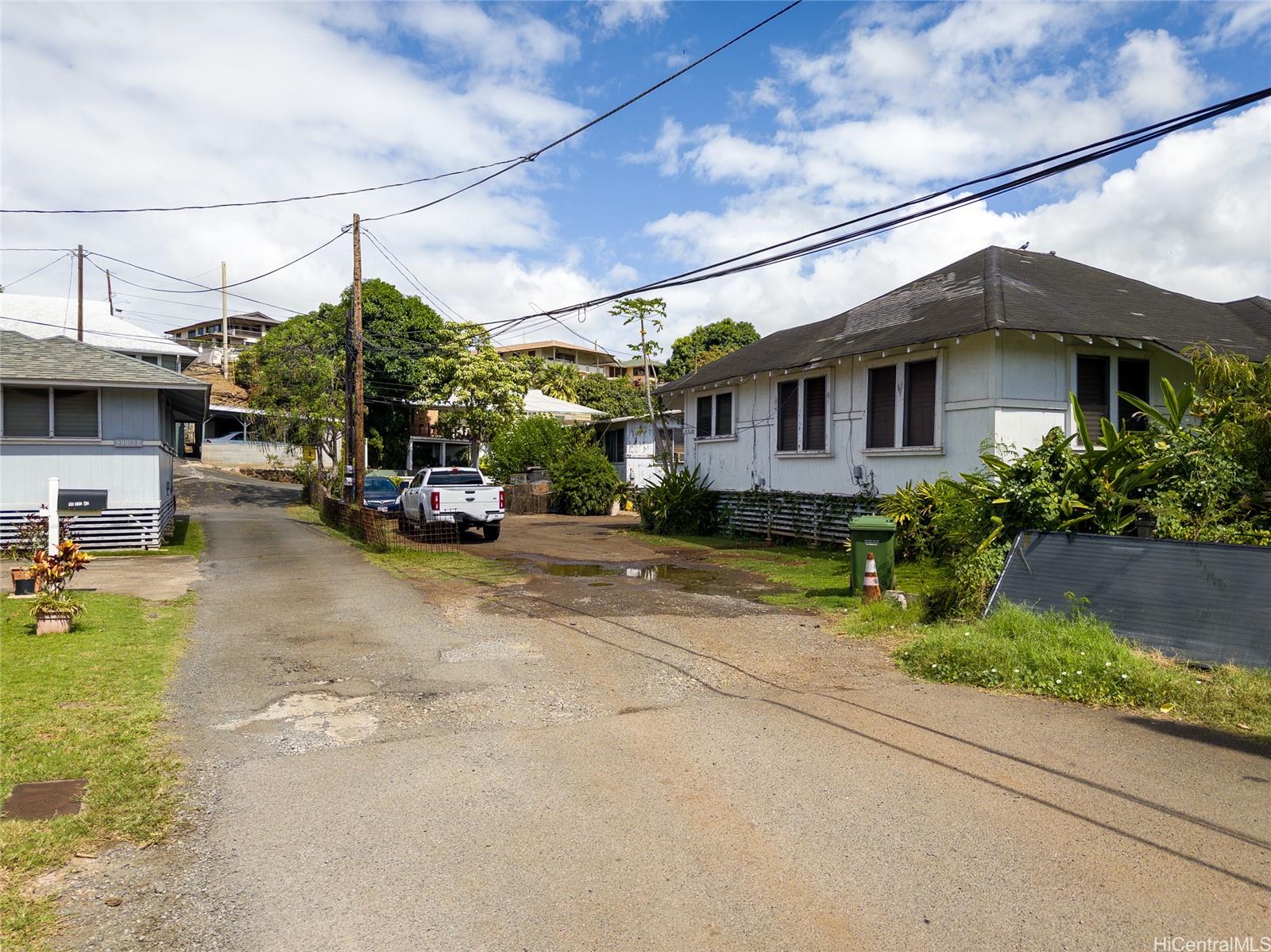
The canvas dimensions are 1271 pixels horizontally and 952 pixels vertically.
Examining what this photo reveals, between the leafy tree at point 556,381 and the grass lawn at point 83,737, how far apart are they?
4451 centimetres

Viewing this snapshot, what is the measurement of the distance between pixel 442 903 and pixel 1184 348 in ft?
51.9

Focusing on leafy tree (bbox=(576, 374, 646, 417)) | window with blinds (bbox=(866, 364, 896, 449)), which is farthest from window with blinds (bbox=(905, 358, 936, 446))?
leafy tree (bbox=(576, 374, 646, 417))

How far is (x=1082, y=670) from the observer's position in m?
7.35

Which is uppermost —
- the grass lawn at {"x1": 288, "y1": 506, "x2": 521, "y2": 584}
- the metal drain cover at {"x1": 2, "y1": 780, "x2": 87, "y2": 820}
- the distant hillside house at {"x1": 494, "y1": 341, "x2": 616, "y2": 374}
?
the distant hillside house at {"x1": 494, "y1": 341, "x2": 616, "y2": 374}

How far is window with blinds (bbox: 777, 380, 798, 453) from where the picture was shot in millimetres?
20531

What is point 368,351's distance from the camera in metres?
41.5

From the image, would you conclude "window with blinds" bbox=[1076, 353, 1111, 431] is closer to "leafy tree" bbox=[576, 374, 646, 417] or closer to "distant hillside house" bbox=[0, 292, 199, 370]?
"distant hillside house" bbox=[0, 292, 199, 370]

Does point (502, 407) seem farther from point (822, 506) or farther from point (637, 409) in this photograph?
point (822, 506)

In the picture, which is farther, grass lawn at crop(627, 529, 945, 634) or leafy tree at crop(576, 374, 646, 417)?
leafy tree at crop(576, 374, 646, 417)

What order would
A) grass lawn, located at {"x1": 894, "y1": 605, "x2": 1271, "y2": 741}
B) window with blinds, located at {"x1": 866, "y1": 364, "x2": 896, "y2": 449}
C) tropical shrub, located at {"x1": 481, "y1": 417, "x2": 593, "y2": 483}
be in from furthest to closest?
tropical shrub, located at {"x1": 481, "y1": 417, "x2": 593, "y2": 483} → window with blinds, located at {"x1": 866, "y1": 364, "x2": 896, "y2": 449} → grass lawn, located at {"x1": 894, "y1": 605, "x2": 1271, "y2": 741}

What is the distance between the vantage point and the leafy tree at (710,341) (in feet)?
188

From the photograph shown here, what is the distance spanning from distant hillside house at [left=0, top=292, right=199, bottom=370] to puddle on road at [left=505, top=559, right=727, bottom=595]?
→ 93.4ft

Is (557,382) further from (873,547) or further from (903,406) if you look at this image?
(873,547)

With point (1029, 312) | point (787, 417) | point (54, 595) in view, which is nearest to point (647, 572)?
point (787, 417)
